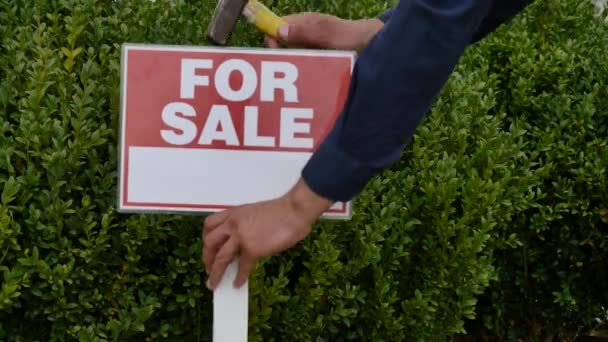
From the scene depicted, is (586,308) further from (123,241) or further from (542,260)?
(123,241)

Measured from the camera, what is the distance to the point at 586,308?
516 cm

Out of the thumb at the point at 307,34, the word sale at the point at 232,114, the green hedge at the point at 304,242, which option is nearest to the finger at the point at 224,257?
the word sale at the point at 232,114

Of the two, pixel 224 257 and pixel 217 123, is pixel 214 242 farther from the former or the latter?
pixel 217 123

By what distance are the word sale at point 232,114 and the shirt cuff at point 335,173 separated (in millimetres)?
666

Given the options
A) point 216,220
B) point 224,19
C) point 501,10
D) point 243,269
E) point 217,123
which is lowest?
point 243,269

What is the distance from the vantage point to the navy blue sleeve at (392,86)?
2307 millimetres

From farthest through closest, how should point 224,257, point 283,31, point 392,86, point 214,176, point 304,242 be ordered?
point 304,242
point 283,31
point 214,176
point 224,257
point 392,86

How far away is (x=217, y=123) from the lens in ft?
10.2

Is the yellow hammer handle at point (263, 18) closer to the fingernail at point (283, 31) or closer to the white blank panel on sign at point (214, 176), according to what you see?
the fingernail at point (283, 31)

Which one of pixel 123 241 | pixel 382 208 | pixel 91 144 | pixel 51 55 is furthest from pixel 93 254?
pixel 382 208

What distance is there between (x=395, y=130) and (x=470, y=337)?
3.00 m

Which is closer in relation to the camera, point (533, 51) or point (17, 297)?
point (17, 297)

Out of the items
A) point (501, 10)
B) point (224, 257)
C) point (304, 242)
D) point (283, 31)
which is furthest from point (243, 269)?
point (304, 242)

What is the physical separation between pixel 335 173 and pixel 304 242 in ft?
4.54
